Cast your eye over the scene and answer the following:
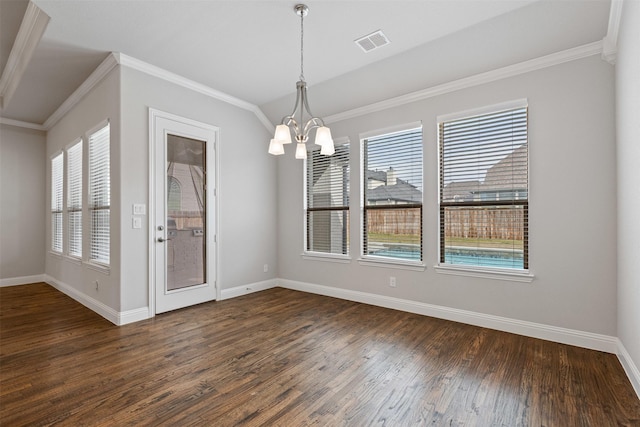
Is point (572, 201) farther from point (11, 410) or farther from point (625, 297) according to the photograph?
point (11, 410)

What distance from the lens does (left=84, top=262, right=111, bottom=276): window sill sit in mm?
3801

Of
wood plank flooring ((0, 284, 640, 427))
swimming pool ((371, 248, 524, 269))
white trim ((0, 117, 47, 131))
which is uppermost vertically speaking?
white trim ((0, 117, 47, 131))

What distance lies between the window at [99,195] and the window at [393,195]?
3390 mm

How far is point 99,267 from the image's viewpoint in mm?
3986

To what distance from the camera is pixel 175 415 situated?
1922 mm

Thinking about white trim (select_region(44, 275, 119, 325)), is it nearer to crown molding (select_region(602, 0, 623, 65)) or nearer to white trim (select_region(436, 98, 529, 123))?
white trim (select_region(436, 98, 529, 123))

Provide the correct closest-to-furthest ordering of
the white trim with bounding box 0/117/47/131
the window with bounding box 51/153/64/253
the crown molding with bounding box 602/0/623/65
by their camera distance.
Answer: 1. the crown molding with bounding box 602/0/623/65
2. the window with bounding box 51/153/64/253
3. the white trim with bounding box 0/117/47/131

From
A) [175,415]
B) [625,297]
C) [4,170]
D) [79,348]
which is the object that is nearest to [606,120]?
[625,297]

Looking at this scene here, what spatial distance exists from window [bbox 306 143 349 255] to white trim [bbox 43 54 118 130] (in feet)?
9.44

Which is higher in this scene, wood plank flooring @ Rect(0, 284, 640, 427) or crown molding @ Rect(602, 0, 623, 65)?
crown molding @ Rect(602, 0, 623, 65)

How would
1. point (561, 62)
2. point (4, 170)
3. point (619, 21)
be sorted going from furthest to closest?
point (4, 170) → point (561, 62) → point (619, 21)

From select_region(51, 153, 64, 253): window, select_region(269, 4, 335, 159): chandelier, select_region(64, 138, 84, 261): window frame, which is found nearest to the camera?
select_region(269, 4, 335, 159): chandelier

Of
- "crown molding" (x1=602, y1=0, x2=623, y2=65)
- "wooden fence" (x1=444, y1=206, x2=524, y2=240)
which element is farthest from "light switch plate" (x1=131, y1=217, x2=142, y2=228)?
"crown molding" (x1=602, y1=0, x2=623, y2=65)

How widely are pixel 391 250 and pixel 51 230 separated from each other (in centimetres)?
623
